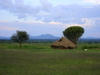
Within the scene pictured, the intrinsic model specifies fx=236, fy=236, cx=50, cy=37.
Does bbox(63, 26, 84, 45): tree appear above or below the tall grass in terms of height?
above

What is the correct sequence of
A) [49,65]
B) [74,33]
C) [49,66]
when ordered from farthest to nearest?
1. [74,33]
2. [49,65]
3. [49,66]

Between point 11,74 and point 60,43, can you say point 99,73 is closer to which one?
point 11,74

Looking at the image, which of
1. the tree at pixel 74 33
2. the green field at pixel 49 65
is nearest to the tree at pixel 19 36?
the tree at pixel 74 33

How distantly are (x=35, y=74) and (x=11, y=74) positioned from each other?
1.51 metres

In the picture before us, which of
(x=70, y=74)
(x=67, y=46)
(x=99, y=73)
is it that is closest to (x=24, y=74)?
(x=70, y=74)

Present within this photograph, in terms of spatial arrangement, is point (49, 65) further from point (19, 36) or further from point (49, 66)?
point (19, 36)

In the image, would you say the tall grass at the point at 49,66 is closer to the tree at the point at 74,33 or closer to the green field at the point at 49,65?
the green field at the point at 49,65

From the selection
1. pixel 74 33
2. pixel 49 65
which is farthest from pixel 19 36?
pixel 49 65

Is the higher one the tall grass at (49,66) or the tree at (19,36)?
the tree at (19,36)

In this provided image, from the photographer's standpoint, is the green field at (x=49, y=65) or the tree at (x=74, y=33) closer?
the green field at (x=49, y=65)

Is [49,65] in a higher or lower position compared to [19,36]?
lower

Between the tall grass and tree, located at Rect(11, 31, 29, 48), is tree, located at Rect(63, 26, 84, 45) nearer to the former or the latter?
tree, located at Rect(11, 31, 29, 48)

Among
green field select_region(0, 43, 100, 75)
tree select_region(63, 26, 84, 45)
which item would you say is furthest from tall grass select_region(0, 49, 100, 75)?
tree select_region(63, 26, 84, 45)

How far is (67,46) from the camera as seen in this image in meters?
72.6
